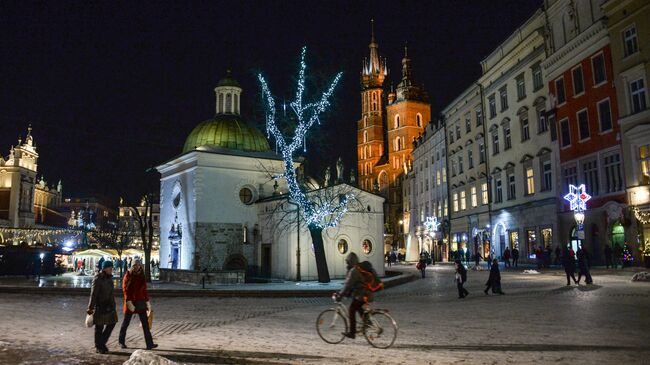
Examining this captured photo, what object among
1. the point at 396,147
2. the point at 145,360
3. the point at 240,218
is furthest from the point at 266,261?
the point at 396,147

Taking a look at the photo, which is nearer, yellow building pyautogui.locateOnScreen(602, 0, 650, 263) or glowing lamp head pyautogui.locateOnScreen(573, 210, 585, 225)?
yellow building pyautogui.locateOnScreen(602, 0, 650, 263)

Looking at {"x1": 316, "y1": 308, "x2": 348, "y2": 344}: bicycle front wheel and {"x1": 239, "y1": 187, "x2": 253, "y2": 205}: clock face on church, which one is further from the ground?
{"x1": 239, "y1": 187, "x2": 253, "y2": 205}: clock face on church

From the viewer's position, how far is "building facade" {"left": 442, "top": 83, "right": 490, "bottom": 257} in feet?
157

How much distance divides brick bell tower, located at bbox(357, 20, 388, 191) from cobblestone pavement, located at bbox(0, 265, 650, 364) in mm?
96019

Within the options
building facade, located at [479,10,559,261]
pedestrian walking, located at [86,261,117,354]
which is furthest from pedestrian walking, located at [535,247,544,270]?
pedestrian walking, located at [86,261,117,354]

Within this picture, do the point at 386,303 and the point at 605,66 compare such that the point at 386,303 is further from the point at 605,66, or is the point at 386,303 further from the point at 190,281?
the point at 605,66

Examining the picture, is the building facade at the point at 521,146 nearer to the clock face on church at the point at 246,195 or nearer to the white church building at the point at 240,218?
the white church building at the point at 240,218

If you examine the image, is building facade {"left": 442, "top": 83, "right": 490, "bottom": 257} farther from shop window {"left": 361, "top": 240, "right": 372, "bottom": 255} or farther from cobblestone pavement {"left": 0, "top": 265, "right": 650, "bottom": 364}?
cobblestone pavement {"left": 0, "top": 265, "right": 650, "bottom": 364}

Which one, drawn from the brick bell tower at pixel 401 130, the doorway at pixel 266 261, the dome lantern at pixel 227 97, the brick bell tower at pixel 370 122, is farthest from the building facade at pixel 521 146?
the brick bell tower at pixel 370 122

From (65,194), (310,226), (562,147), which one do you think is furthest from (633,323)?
(65,194)

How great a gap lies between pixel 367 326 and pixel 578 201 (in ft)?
81.7

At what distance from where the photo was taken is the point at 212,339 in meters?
11.3

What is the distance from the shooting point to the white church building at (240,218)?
1369 inches

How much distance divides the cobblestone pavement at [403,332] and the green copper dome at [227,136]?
22149 millimetres
